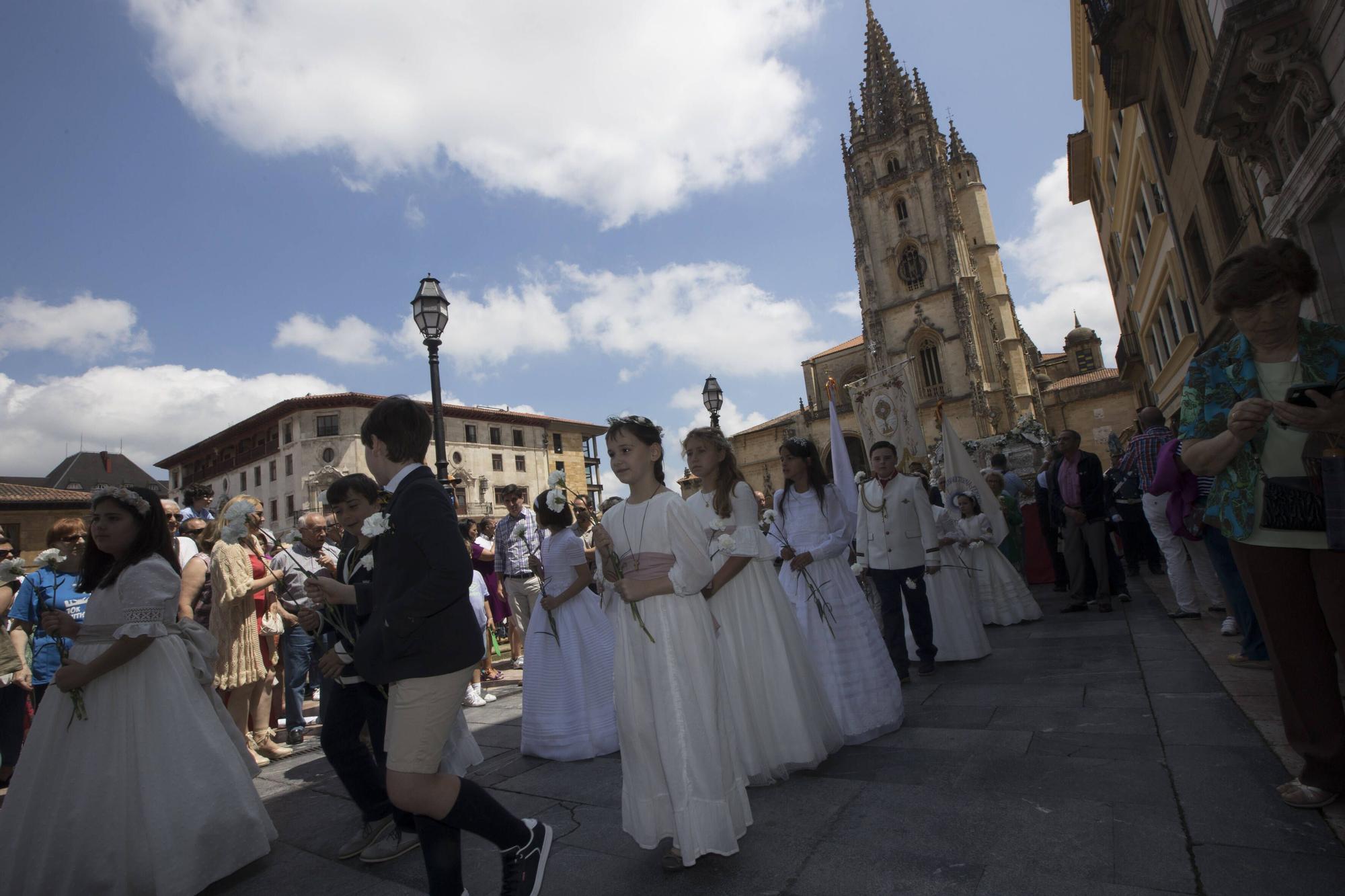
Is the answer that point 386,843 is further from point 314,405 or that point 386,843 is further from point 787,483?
point 314,405

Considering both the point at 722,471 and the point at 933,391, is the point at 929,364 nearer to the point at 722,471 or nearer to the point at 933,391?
the point at 933,391

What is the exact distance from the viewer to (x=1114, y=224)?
23.6m

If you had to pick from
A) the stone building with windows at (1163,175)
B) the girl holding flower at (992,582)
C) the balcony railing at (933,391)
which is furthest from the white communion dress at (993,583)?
the balcony railing at (933,391)

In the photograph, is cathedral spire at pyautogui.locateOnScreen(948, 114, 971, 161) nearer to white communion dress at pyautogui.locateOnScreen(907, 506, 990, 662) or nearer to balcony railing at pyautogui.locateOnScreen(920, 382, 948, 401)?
balcony railing at pyautogui.locateOnScreen(920, 382, 948, 401)

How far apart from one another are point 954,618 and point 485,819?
5293 mm

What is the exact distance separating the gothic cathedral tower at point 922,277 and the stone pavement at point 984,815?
43452mm

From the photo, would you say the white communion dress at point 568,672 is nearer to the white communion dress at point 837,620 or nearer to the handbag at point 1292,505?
the white communion dress at point 837,620

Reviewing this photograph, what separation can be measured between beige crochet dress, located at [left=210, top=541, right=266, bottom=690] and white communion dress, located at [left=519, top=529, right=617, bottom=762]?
7.65ft

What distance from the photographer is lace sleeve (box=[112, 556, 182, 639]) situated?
320 cm

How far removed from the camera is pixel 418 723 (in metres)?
2.35

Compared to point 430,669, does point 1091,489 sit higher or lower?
higher

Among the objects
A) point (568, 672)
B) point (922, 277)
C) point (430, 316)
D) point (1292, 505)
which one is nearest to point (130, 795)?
point (568, 672)

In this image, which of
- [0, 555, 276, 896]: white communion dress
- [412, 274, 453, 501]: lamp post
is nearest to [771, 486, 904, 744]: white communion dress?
[0, 555, 276, 896]: white communion dress

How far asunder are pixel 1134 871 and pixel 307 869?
355 centimetres
